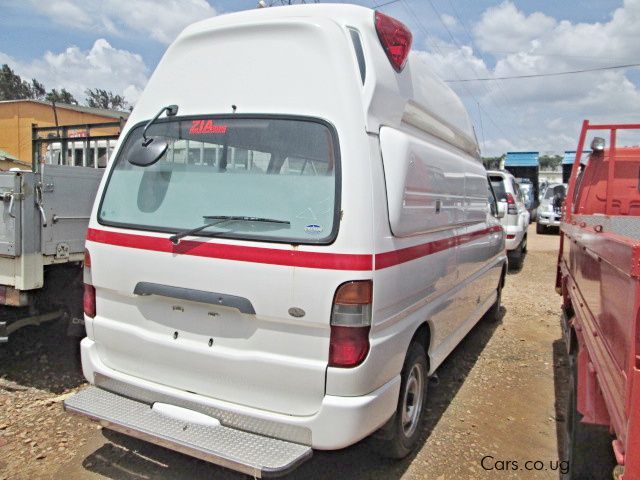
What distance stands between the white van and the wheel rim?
5 centimetres

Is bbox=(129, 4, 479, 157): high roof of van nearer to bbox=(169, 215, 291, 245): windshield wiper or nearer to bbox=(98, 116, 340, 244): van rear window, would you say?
bbox=(98, 116, 340, 244): van rear window

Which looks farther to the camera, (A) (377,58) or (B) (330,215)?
(A) (377,58)

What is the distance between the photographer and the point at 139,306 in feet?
10.1

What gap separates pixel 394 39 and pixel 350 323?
1723 mm

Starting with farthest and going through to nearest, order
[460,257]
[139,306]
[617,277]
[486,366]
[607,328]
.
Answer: [486,366]
[460,257]
[139,306]
[607,328]
[617,277]

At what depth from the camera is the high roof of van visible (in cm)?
276

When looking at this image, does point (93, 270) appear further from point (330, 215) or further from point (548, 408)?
point (548, 408)

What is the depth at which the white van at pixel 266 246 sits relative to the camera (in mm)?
2600

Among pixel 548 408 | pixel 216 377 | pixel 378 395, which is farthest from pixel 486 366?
pixel 216 377

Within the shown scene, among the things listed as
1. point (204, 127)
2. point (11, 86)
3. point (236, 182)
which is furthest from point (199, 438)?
point (11, 86)

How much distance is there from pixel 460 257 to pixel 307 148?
2118 millimetres

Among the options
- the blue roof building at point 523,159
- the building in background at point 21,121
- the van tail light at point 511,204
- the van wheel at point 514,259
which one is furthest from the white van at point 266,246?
the blue roof building at point 523,159

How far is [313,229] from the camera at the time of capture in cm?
262

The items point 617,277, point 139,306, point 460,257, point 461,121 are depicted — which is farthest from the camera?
point 461,121
